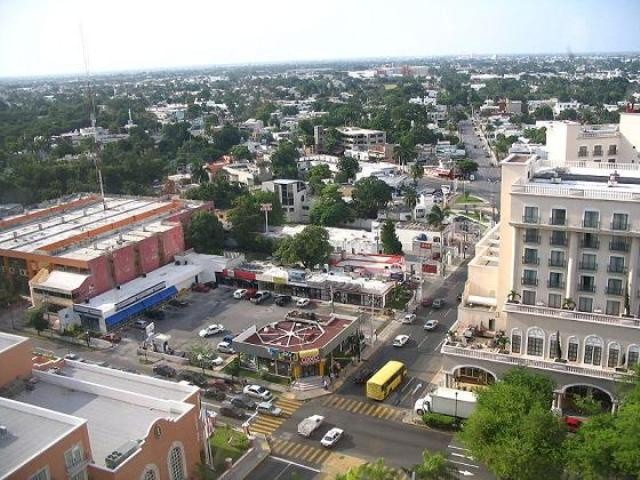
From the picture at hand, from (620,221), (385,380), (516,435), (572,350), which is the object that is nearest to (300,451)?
(385,380)

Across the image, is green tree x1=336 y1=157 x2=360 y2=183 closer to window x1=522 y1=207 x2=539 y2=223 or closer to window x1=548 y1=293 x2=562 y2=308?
window x1=522 y1=207 x2=539 y2=223

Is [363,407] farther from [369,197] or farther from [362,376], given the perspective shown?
[369,197]

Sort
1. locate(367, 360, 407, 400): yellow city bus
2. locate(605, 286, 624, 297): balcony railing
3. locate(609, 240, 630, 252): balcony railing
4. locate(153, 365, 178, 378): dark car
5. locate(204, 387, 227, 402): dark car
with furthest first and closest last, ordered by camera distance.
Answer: locate(153, 365, 178, 378): dark car, locate(204, 387, 227, 402): dark car, locate(367, 360, 407, 400): yellow city bus, locate(605, 286, 624, 297): balcony railing, locate(609, 240, 630, 252): balcony railing

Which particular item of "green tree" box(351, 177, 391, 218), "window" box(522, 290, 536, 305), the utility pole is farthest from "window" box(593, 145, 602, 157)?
the utility pole

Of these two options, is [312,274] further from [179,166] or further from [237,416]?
[179,166]

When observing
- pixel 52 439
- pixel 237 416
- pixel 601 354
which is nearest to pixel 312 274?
pixel 237 416

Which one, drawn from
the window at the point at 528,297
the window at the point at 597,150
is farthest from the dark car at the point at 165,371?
the window at the point at 597,150
